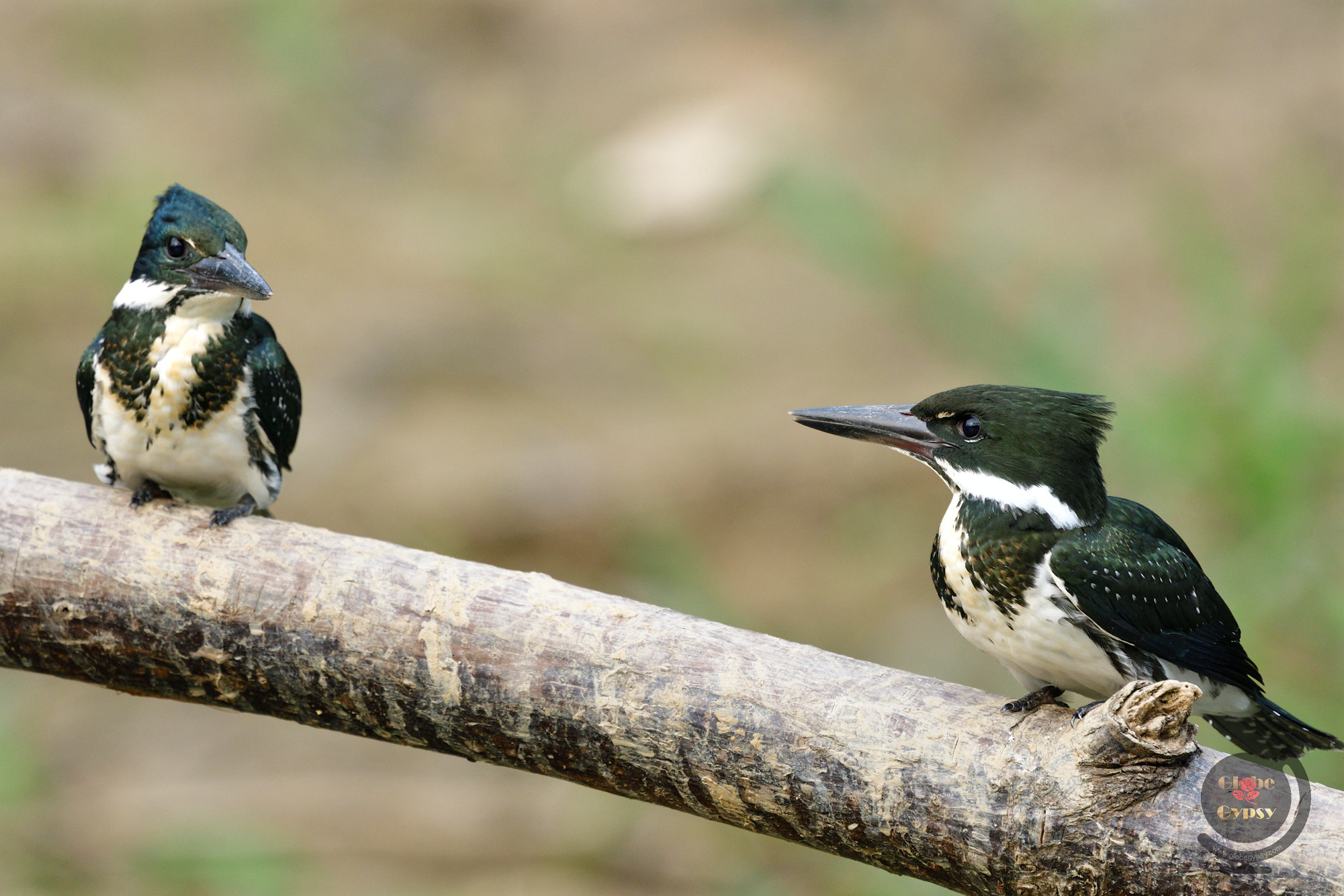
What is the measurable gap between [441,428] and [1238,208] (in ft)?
12.7

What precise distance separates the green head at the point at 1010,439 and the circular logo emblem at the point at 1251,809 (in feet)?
1.69

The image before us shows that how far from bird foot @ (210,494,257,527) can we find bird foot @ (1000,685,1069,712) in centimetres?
143

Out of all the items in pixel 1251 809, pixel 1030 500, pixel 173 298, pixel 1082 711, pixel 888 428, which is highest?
pixel 173 298

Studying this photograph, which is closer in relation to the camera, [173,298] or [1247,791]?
[1247,791]

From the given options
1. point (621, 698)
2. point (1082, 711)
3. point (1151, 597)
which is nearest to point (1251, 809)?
point (1082, 711)

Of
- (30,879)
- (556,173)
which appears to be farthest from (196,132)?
(30,879)

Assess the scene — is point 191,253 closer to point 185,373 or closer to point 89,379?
point 185,373

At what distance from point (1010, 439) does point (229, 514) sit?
1.44m

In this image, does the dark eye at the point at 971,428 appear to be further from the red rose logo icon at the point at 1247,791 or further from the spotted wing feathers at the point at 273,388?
the spotted wing feathers at the point at 273,388

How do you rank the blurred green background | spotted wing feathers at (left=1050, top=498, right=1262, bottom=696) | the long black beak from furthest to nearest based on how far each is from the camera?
the blurred green background → the long black beak → spotted wing feathers at (left=1050, top=498, right=1262, bottom=696)

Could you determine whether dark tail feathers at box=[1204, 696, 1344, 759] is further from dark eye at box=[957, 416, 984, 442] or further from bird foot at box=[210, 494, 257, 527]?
bird foot at box=[210, 494, 257, 527]

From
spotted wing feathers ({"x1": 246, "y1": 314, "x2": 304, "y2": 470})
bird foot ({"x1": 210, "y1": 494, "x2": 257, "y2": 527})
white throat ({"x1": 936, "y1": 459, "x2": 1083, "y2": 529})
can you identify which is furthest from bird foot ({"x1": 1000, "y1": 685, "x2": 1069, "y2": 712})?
spotted wing feathers ({"x1": 246, "y1": 314, "x2": 304, "y2": 470})

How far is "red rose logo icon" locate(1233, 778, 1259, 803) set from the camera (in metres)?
1.71

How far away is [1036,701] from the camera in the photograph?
2.01m
